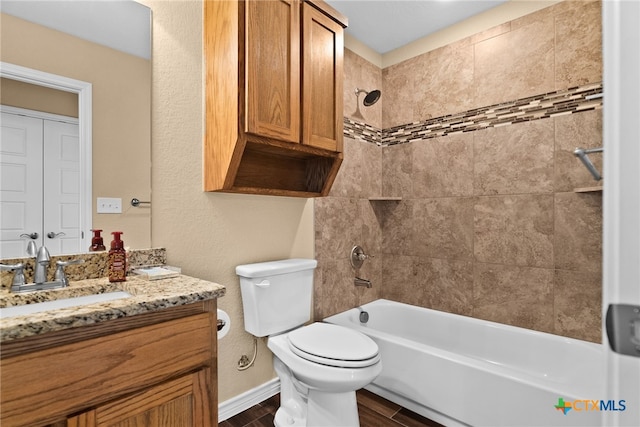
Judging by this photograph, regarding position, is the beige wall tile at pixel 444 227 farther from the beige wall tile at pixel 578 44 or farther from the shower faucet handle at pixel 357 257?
the beige wall tile at pixel 578 44

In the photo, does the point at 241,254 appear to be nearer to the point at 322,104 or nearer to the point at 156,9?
the point at 322,104

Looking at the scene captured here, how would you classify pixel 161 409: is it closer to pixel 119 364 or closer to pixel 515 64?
pixel 119 364

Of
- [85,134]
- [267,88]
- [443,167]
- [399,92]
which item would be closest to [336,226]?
[443,167]

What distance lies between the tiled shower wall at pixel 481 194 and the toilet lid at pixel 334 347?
1.88 feet

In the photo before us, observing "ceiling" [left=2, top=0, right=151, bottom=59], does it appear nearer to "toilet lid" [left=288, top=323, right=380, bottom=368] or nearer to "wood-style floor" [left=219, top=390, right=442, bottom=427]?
"toilet lid" [left=288, top=323, right=380, bottom=368]

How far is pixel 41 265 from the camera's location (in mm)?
1147

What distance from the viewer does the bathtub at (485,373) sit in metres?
1.42

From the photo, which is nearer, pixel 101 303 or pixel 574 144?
pixel 101 303

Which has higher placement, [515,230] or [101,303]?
[515,230]

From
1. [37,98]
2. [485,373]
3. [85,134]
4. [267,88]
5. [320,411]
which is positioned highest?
[267,88]

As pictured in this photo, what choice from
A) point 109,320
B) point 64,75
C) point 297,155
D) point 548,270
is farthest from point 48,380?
point 548,270

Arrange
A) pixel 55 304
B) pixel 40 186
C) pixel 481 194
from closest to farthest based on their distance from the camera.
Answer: pixel 55 304, pixel 40 186, pixel 481 194

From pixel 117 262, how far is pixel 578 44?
104 inches

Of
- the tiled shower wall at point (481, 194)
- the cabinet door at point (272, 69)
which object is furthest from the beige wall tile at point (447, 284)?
the cabinet door at point (272, 69)
